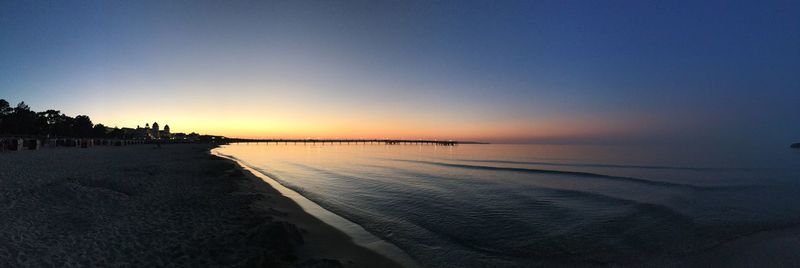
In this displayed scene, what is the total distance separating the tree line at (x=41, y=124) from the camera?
99688mm

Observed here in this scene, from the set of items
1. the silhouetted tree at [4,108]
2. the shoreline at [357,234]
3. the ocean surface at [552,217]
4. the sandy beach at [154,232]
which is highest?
the silhouetted tree at [4,108]

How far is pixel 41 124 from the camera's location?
10856 centimetres

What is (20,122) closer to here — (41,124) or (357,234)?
(41,124)

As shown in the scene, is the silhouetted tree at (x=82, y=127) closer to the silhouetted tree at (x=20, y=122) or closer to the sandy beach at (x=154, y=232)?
the silhouetted tree at (x=20, y=122)

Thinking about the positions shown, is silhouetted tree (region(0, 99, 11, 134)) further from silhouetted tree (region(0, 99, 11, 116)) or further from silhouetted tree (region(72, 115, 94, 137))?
silhouetted tree (region(72, 115, 94, 137))

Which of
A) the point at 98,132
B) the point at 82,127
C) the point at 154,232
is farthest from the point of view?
the point at 98,132

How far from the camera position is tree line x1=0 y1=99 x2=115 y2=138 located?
327 ft

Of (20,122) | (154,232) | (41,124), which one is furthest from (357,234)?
(41,124)

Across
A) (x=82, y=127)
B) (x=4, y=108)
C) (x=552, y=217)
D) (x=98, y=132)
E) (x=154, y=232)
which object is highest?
(x=4, y=108)

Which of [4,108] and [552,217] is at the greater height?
[4,108]

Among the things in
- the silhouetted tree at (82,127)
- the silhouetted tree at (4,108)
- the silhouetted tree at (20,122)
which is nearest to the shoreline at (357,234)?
the silhouetted tree at (20,122)

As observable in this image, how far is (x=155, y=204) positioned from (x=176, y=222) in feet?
10.9

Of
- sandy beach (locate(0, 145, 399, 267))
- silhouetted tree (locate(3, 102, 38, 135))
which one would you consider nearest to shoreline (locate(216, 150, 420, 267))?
sandy beach (locate(0, 145, 399, 267))

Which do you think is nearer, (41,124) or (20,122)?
(20,122)
